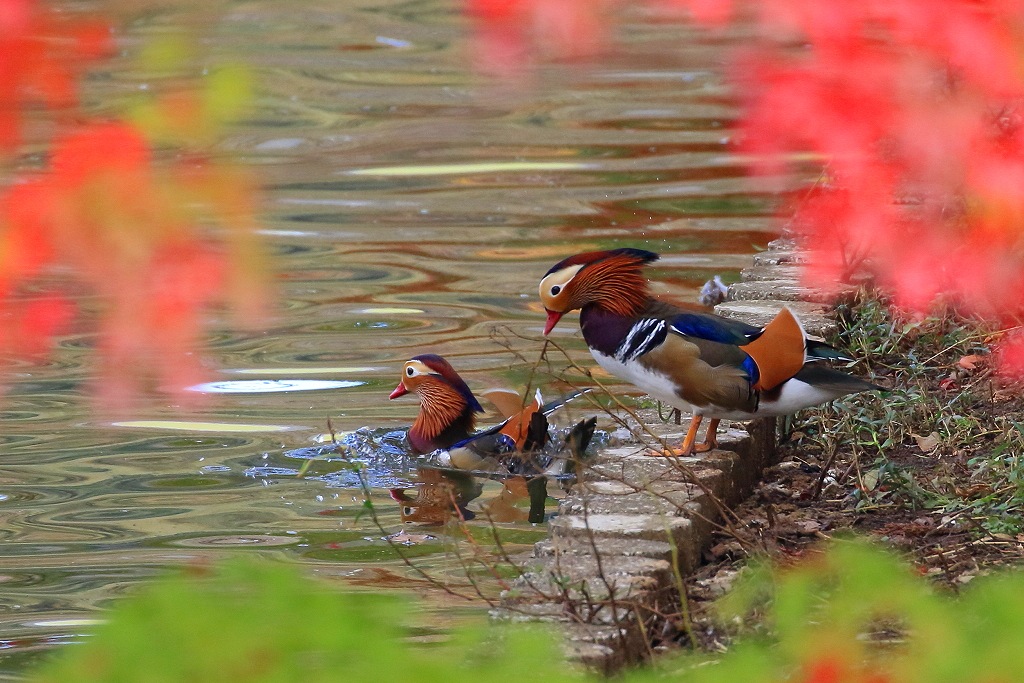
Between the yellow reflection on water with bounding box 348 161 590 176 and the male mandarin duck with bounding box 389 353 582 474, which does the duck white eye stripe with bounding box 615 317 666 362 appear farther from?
the yellow reflection on water with bounding box 348 161 590 176

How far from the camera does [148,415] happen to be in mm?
6723

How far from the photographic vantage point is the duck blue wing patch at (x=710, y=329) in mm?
4910

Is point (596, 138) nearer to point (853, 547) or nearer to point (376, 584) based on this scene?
point (376, 584)

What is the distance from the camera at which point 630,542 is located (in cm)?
425

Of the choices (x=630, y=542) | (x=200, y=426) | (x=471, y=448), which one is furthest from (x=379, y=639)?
(x=200, y=426)

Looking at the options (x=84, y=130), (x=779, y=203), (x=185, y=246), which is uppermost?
(x=84, y=130)

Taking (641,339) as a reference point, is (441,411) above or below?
below

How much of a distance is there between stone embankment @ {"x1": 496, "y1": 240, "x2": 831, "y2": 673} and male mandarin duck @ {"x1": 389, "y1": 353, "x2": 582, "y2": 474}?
0.65 metres

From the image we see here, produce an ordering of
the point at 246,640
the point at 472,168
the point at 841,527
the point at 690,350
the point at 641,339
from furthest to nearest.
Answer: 1. the point at 472,168
2. the point at 641,339
3. the point at 690,350
4. the point at 841,527
5. the point at 246,640

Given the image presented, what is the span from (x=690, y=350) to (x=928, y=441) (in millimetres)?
1148

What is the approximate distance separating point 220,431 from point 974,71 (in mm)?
3941

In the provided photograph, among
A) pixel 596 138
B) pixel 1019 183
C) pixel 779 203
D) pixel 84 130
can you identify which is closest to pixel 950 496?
pixel 1019 183

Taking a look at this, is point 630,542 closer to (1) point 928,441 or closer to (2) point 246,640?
(1) point 928,441

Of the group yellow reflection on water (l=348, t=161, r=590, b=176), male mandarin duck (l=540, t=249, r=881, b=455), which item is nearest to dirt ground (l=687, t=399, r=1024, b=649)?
male mandarin duck (l=540, t=249, r=881, b=455)
